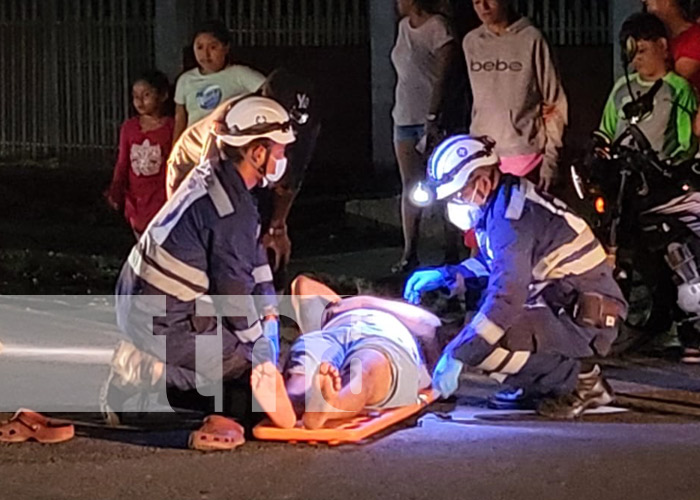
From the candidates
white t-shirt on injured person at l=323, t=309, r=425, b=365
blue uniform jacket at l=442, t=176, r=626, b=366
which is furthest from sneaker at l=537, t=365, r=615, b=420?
white t-shirt on injured person at l=323, t=309, r=425, b=365

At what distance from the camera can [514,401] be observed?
26.3 feet

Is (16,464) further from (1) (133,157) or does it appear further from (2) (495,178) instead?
(1) (133,157)

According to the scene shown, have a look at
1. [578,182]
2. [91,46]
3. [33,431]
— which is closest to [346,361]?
[33,431]

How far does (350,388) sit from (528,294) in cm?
101

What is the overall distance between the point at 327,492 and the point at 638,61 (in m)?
3.70

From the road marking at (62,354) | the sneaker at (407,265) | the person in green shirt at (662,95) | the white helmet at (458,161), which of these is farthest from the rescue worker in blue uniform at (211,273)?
the sneaker at (407,265)

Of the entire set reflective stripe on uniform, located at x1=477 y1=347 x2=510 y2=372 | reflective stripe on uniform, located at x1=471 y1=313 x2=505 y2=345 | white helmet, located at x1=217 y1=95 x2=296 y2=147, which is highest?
white helmet, located at x1=217 y1=95 x2=296 y2=147

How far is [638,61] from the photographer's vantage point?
9266 mm

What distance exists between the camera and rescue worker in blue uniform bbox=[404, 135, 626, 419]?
774 cm

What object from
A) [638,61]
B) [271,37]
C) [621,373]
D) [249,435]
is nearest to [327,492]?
[249,435]

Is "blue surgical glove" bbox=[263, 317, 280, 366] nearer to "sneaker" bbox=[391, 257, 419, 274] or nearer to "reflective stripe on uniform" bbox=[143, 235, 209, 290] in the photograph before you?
"reflective stripe on uniform" bbox=[143, 235, 209, 290]

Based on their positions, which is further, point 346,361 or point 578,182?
point 578,182

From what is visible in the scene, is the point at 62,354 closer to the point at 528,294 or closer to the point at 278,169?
the point at 278,169

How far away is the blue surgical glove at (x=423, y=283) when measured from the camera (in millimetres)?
8320
